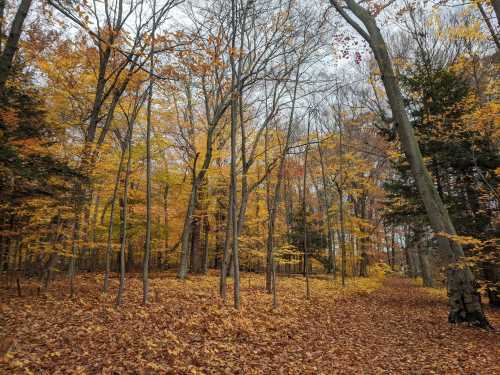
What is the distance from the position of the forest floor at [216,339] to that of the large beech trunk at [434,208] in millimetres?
466

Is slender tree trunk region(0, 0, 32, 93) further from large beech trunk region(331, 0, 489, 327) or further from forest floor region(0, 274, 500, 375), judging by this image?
large beech trunk region(331, 0, 489, 327)

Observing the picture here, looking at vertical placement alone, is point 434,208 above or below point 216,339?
above

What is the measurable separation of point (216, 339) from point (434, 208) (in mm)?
6357

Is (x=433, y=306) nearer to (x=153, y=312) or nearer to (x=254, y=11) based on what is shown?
(x=153, y=312)

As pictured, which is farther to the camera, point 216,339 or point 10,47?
point 216,339

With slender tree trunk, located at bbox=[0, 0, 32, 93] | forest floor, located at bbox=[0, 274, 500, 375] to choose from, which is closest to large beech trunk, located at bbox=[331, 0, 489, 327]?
forest floor, located at bbox=[0, 274, 500, 375]

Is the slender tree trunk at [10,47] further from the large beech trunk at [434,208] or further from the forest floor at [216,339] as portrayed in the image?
the large beech trunk at [434,208]

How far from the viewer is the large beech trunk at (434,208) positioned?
25.6 feet

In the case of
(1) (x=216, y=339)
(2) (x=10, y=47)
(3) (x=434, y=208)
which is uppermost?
(2) (x=10, y=47)

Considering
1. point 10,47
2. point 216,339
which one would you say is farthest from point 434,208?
point 10,47

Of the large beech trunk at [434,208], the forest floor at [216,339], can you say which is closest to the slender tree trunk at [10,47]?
the forest floor at [216,339]

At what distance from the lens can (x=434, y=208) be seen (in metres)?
8.20

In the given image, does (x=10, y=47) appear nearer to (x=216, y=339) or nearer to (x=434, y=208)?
(x=216, y=339)

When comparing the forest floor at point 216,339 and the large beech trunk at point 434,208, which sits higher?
the large beech trunk at point 434,208
